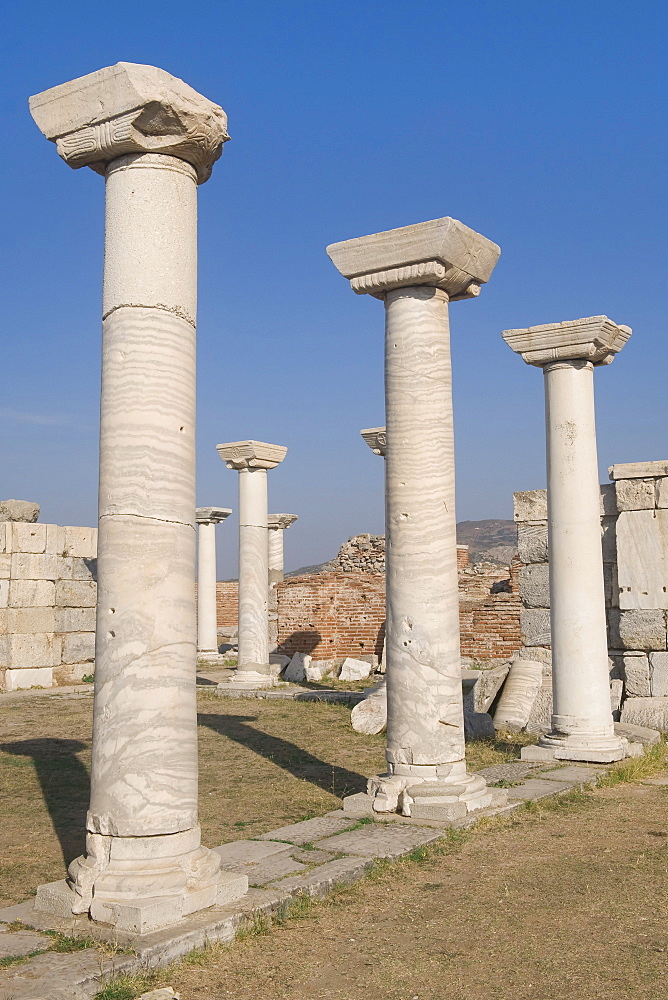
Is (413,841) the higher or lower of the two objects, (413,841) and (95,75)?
the lower

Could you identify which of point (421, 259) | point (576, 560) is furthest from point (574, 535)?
point (421, 259)

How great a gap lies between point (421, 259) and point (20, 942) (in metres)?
5.16

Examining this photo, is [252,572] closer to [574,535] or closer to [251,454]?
[251,454]

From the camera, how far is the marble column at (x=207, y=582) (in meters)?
22.8

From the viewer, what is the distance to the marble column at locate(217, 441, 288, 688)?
16.5 metres

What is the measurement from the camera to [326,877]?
4.96m

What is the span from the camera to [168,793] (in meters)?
4.51

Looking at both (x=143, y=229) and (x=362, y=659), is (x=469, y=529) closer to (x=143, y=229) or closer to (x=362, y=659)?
(x=362, y=659)

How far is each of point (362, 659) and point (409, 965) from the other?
16154 mm

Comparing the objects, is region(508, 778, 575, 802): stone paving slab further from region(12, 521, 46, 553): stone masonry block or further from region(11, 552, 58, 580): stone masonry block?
region(12, 521, 46, 553): stone masonry block

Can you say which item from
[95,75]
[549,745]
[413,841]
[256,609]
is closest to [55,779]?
[413,841]

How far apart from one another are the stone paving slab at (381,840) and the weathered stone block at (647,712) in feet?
18.2

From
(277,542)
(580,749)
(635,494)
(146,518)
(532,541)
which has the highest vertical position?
(277,542)

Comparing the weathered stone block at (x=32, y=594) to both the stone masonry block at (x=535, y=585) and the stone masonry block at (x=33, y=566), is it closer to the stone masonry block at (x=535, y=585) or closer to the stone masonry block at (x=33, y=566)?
the stone masonry block at (x=33, y=566)
